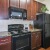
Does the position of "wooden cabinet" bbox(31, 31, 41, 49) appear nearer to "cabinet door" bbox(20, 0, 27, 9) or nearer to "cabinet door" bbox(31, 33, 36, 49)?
"cabinet door" bbox(31, 33, 36, 49)

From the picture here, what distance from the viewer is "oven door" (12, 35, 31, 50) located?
3.29 m

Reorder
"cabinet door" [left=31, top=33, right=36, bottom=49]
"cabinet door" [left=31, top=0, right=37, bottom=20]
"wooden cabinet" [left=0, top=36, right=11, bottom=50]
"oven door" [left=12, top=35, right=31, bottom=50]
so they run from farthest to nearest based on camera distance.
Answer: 1. "cabinet door" [left=31, top=0, right=37, bottom=20]
2. "cabinet door" [left=31, top=33, right=36, bottom=49]
3. "oven door" [left=12, top=35, right=31, bottom=50]
4. "wooden cabinet" [left=0, top=36, right=11, bottom=50]

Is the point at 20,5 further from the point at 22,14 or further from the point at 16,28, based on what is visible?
the point at 16,28

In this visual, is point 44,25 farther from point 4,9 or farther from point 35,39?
point 4,9

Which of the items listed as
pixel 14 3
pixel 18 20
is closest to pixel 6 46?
pixel 14 3

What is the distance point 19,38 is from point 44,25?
180cm

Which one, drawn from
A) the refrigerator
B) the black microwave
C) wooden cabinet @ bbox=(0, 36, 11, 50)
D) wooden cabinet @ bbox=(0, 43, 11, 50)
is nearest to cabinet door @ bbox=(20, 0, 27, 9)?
the black microwave

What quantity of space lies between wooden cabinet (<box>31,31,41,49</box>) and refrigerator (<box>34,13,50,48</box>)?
0.22m

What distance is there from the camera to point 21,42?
142 inches

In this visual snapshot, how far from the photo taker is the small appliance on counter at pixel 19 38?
3330 millimetres

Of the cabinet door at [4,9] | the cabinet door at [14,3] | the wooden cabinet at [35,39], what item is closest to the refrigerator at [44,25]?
the wooden cabinet at [35,39]

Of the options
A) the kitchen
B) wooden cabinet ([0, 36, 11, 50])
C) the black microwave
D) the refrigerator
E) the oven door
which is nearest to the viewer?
wooden cabinet ([0, 36, 11, 50])

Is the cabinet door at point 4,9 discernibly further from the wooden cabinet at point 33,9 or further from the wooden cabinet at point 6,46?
the wooden cabinet at point 33,9

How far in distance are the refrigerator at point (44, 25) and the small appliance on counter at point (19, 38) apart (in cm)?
111
